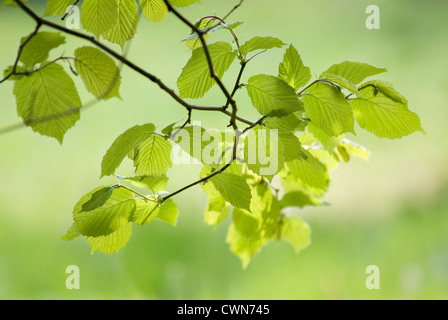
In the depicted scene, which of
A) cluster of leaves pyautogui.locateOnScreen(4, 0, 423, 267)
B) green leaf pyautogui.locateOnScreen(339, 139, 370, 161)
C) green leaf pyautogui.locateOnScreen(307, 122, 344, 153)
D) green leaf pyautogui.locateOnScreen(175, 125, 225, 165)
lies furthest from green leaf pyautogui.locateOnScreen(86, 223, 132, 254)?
green leaf pyautogui.locateOnScreen(339, 139, 370, 161)

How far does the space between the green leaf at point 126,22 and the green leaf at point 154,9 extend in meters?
0.03

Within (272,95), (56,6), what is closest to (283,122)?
(272,95)

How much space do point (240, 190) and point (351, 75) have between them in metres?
0.16

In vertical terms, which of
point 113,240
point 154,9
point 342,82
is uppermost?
point 154,9

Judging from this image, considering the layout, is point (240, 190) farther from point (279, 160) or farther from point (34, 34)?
point (34, 34)

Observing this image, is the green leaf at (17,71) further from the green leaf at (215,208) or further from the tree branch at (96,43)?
the green leaf at (215,208)

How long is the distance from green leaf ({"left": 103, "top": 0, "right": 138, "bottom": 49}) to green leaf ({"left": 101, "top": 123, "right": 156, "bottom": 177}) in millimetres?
84

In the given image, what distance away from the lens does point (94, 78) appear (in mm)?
374

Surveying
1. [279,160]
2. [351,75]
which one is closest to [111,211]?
[279,160]

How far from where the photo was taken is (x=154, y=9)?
0.45 m

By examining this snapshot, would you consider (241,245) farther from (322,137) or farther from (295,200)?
(322,137)

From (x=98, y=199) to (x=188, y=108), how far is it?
0.11m

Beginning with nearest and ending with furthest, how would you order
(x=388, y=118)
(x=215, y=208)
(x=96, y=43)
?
(x=96, y=43)
(x=388, y=118)
(x=215, y=208)

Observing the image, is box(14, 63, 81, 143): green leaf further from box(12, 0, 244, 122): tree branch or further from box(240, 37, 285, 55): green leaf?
box(240, 37, 285, 55): green leaf
